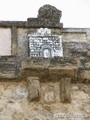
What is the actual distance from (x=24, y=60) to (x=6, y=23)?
1114 mm

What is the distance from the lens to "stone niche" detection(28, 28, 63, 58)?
6.98 metres

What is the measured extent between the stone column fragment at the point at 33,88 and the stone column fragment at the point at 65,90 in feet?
0.99

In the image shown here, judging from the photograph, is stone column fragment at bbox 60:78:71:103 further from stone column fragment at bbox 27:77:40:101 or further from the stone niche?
the stone niche

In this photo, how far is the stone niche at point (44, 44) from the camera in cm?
698

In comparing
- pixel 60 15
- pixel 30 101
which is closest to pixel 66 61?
pixel 30 101

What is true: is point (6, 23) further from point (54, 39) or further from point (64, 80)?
point (64, 80)

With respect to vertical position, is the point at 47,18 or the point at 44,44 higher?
the point at 47,18

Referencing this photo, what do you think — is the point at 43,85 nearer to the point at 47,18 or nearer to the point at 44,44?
the point at 44,44

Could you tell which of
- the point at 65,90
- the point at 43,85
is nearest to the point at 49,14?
the point at 43,85

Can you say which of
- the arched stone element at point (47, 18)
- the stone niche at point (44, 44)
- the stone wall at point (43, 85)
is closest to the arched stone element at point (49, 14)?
the arched stone element at point (47, 18)

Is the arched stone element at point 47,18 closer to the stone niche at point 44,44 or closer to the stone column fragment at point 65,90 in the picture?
the stone niche at point 44,44

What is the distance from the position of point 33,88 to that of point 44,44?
2.80ft

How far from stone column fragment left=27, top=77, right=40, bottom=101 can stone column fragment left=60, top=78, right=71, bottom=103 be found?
0.30 meters

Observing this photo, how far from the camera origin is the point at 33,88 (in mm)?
6434
